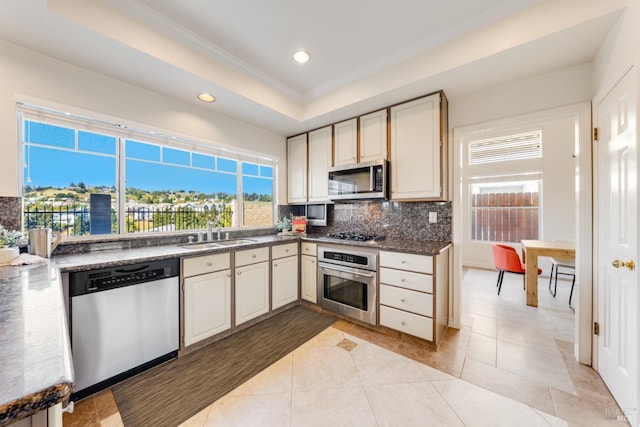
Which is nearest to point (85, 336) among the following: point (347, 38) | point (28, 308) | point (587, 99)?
point (28, 308)

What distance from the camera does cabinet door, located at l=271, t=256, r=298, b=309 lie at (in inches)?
113

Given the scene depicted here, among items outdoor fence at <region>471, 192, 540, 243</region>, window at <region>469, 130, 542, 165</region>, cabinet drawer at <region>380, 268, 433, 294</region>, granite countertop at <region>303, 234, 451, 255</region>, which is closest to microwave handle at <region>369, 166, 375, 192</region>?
granite countertop at <region>303, 234, 451, 255</region>

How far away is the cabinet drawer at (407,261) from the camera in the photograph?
2207 millimetres

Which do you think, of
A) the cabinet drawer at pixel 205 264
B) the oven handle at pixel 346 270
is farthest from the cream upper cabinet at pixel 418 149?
the cabinet drawer at pixel 205 264

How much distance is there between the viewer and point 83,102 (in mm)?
2014

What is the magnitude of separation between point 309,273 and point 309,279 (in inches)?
3.0

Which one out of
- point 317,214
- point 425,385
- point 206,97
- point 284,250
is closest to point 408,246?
point 425,385

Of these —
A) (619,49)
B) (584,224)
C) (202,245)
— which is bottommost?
(202,245)

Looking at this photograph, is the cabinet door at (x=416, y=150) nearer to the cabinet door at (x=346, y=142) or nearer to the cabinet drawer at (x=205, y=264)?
the cabinet door at (x=346, y=142)

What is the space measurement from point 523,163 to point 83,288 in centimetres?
634

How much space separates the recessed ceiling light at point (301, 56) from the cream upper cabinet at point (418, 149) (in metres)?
1.04

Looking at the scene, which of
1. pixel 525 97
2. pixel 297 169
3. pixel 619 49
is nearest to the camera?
pixel 619 49

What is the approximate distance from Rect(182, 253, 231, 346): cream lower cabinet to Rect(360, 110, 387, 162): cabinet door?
74.9 inches

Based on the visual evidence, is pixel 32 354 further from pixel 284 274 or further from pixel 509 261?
pixel 509 261
